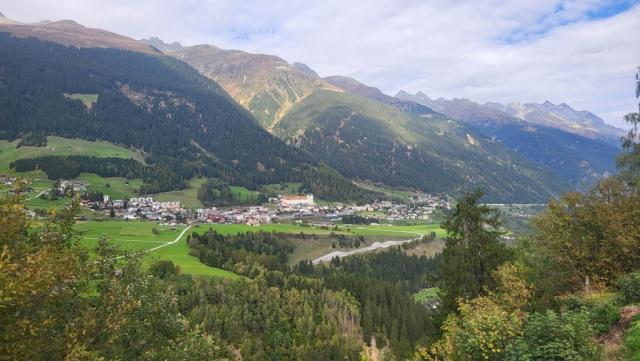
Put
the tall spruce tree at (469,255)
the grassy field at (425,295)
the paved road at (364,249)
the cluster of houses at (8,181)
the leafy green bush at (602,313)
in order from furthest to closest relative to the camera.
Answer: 1. the paved road at (364,249)
2. the grassy field at (425,295)
3. the tall spruce tree at (469,255)
4. the leafy green bush at (602,313)
5. the cluster of houses at (8,181)

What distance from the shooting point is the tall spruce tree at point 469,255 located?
109 ft

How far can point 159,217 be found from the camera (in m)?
153

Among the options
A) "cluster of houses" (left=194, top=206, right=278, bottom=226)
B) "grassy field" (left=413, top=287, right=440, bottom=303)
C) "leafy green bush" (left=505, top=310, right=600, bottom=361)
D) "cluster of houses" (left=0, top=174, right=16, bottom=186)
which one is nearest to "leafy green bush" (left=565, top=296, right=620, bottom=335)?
"leafy green bush" (left=505, top=310, right=600, bottom=361)

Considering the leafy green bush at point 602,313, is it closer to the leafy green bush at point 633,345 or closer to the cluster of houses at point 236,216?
the leafy green bush at point 633,345

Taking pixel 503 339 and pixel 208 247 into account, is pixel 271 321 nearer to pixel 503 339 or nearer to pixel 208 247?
pixel 208 247

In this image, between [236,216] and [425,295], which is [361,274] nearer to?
[425,295]

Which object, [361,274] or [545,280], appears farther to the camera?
[361,274]

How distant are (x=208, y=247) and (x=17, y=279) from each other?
351 feet

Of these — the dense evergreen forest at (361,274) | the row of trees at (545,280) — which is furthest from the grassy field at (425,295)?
the row of trees at (545,280)

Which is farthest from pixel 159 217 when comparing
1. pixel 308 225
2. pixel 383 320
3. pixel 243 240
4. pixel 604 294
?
pixel 604 294

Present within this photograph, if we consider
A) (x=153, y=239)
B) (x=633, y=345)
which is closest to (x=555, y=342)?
(x=633, y=345)

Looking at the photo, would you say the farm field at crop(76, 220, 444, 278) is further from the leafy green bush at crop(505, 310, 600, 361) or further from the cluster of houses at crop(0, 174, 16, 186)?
the leafy green bush at crop(505, 310, 600, 361)

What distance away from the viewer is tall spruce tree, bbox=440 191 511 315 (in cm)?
3331

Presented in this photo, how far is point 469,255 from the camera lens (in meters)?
33.8
